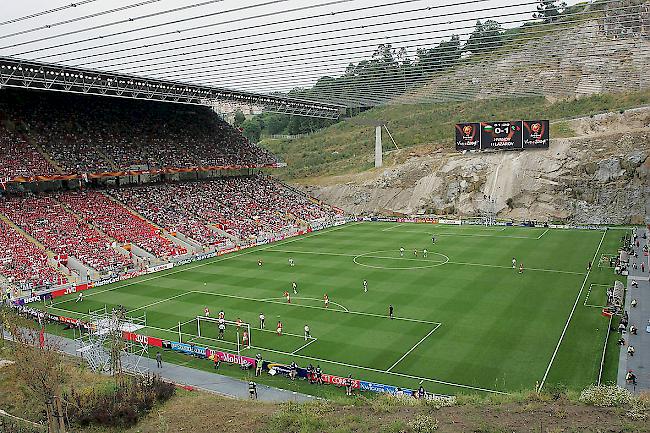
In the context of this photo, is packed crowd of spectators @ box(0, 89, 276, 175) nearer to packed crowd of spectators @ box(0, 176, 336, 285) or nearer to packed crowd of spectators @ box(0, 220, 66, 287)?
packed crowd of spectators @ box(0, 176, 336, 285)

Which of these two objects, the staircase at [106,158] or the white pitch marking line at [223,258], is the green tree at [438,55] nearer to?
the white pitch marking line at [223,258]

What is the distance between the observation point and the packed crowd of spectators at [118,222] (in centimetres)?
4859

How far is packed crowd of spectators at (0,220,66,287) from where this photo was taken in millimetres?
38781

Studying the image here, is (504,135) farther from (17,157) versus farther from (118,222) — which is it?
(17,157)

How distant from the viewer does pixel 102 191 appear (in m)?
56.0

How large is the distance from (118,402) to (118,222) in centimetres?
3600

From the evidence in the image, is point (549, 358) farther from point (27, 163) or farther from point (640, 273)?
point (27, 163)

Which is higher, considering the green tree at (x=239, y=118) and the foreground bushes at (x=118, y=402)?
the green tree at (x=239, y=118)

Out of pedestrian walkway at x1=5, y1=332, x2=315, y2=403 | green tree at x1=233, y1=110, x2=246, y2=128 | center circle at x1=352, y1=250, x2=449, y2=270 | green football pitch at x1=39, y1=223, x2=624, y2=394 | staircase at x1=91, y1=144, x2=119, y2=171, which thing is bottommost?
center circle at x1=352, y1=250, x2=449, y2=270

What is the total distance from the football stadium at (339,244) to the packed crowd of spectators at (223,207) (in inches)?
13.0

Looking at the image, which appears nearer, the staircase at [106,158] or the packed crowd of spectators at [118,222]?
the packed crowd of spectators at [118,222]

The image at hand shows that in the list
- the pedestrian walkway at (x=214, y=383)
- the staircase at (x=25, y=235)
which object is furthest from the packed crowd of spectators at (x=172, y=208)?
the pedestrian walkway at (x=214, y=383)

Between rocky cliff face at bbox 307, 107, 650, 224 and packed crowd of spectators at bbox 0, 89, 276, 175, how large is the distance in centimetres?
1764

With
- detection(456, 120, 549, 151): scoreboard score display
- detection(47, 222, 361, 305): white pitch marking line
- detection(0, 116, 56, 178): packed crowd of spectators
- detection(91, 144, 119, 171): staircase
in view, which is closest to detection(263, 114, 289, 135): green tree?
detection(456, 120, 549, 151): scoreboard score display
